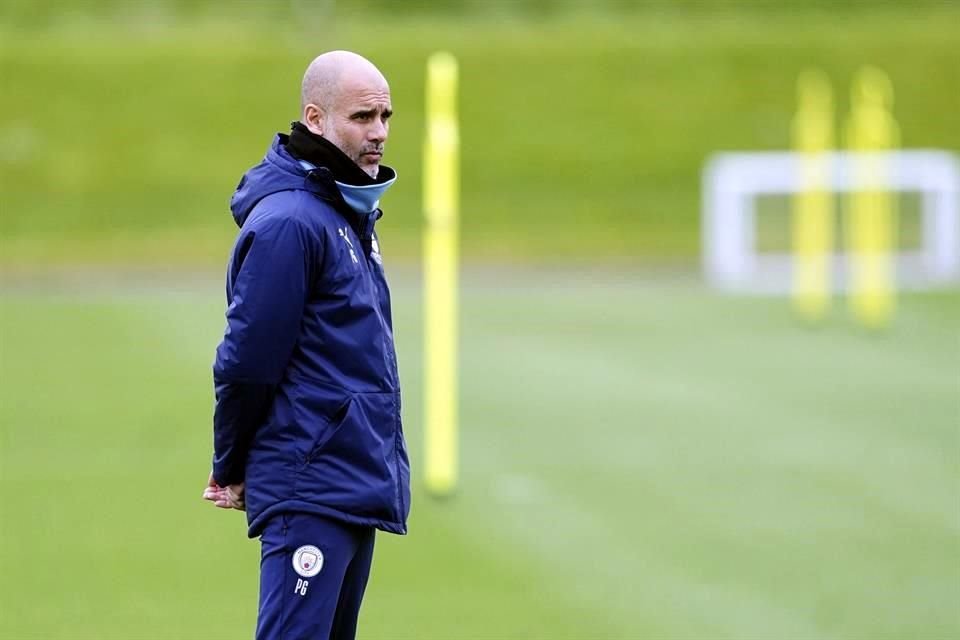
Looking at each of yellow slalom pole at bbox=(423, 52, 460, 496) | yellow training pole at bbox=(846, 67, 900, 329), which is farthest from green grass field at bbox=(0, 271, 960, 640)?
yellow training pole at bbox=(846, 67, 900, 329)

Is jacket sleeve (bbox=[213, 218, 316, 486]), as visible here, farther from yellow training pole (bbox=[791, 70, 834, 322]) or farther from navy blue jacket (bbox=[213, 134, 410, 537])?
yellow training pole (bbox=[791, 70, 834, 322])

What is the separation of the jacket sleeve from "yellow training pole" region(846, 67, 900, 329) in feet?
49.5

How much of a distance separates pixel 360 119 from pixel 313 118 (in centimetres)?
13

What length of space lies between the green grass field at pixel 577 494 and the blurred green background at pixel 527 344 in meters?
0.04

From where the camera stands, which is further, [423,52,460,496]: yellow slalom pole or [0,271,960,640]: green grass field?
[423,52,460,496]: yellow slalom pole

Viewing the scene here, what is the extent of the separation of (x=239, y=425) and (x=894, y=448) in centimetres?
757

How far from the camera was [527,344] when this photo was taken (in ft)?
56.5

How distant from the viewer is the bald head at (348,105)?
13.7 feet

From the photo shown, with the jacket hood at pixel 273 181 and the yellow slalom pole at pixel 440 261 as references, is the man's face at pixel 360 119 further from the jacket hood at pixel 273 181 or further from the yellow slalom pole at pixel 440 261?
the yellow slalom pole at pixel 440 261

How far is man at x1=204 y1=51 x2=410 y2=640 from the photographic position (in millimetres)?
4023

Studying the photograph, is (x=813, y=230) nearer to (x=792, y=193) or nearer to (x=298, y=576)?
(x=792, y=193)

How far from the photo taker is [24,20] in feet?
129

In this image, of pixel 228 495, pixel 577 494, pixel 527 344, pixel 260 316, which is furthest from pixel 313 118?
pixel 527 344

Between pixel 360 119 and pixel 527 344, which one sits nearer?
pixel 360 119
